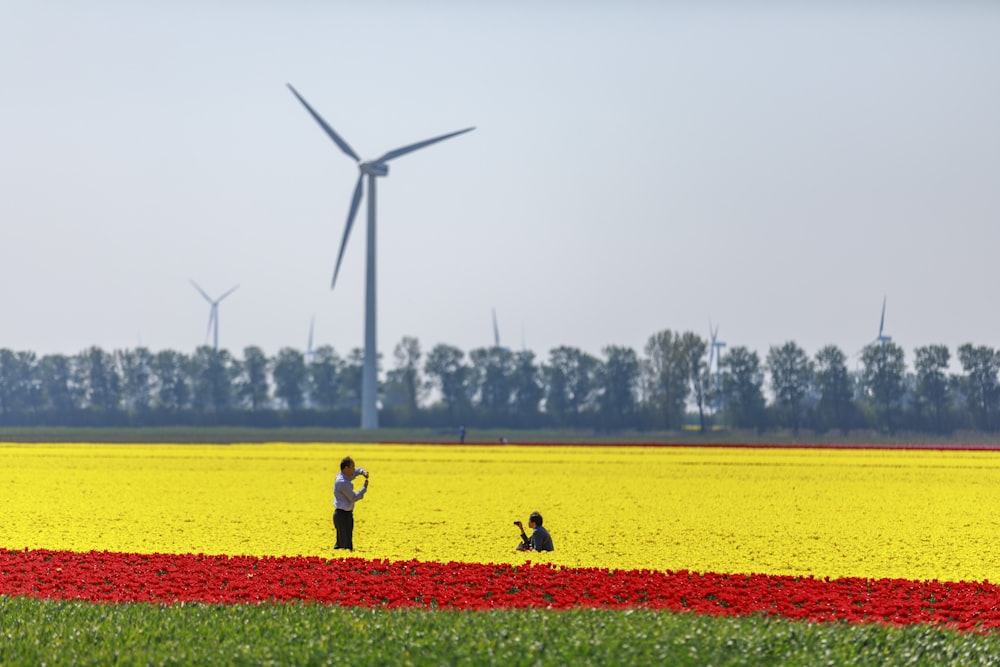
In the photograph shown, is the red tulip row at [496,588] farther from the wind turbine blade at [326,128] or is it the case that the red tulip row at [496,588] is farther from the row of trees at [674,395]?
the row of trees at [674,395]

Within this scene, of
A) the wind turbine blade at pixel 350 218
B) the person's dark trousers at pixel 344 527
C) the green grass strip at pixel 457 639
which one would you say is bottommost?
the green grass strip at pixel 457 639

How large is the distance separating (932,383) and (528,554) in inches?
5972

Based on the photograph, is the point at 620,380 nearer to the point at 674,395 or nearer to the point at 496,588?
the point at 674,395

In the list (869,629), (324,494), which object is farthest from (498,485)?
(869,629)

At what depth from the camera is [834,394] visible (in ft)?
550

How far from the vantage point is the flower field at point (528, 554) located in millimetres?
18891

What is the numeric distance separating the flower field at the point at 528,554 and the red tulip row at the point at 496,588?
59 mm

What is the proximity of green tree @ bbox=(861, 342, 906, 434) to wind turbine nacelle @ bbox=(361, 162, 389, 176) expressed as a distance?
81.1 meters

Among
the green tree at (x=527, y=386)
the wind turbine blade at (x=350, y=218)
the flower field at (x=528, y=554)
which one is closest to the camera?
the flower field at (x=528, y=554)

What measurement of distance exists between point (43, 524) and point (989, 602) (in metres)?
22.2

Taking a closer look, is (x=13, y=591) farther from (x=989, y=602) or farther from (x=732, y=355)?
(x=732, y=355)

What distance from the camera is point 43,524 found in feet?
102

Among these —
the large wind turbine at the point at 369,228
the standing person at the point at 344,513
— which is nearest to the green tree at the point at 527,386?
the large wind turbine at the point at 369,228

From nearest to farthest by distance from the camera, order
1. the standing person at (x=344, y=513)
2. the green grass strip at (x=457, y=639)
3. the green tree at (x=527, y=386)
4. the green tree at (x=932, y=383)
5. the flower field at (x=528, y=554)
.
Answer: the green grass strip at (x=457, y=639) → the flower field at (x=528, y=554) → the standing person at (x=344, y=513) → the green tree at (x=932, y=383) → the green tree at (x=527, y=386)
